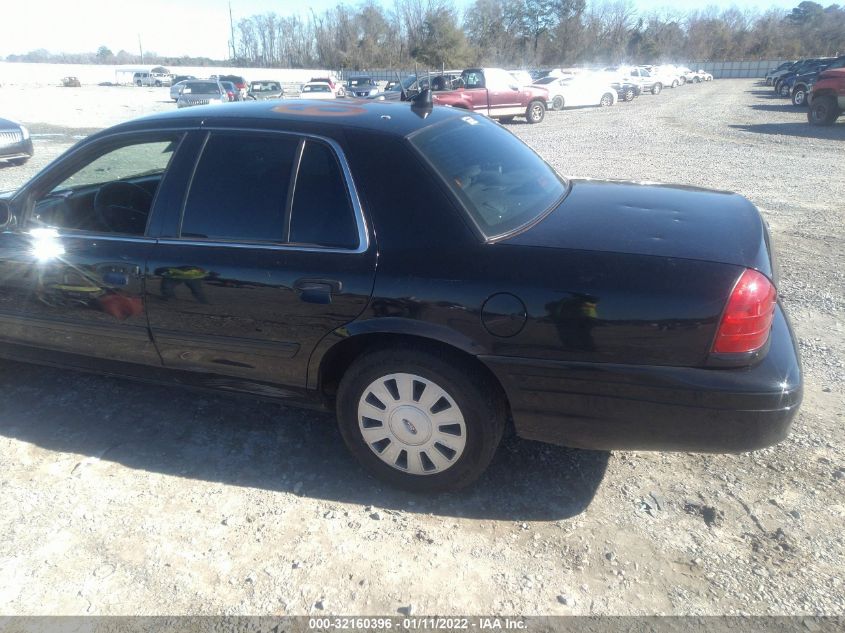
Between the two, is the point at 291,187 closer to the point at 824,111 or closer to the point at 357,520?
the point at 357,520

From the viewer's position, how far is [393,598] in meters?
2.45

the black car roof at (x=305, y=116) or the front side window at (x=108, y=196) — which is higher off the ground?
the black car roof at (x=305, y=116)

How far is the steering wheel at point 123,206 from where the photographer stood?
3.37 m

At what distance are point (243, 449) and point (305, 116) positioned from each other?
1.75 m

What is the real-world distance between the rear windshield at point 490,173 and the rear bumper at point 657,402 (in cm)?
67

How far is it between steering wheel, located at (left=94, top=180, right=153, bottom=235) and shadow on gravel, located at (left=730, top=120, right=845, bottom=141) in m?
16.6

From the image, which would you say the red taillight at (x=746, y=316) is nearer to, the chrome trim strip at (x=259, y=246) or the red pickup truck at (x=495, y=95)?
the chrome trim strip at (x=259, y=246)

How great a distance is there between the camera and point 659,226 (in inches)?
113

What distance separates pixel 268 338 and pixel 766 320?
2131 millimetres

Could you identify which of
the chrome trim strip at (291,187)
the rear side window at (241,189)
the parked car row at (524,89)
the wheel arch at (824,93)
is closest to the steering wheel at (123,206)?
the rear side window at (241,189)

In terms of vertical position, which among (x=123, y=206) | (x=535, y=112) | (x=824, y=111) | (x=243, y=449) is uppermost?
(x=123, y=206)

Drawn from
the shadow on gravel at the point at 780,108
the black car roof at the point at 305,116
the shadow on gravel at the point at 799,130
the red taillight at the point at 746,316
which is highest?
the black car roof at the point at 305,116

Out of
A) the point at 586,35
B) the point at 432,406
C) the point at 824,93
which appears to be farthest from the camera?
the point at 586,35

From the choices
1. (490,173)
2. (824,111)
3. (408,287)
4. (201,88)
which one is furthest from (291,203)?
(201,88)
